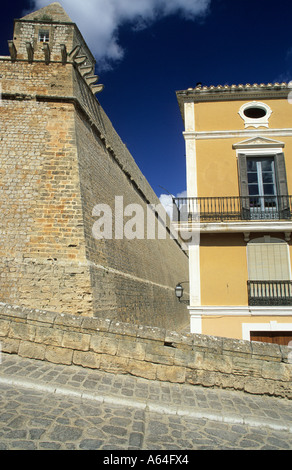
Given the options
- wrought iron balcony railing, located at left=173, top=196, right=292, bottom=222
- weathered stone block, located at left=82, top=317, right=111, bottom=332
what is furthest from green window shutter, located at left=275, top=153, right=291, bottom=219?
weathered stone block, located at left=82, top=317, right=111, bottom=332

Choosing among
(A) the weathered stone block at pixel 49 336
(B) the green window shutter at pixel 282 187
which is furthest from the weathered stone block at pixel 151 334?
(B) the green window shutter at pixel 282 187

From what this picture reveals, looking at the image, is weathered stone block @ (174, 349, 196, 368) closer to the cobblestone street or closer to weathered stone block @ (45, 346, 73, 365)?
the cobblestone street

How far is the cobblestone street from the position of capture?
9.79ft

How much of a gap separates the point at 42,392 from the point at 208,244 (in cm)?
594

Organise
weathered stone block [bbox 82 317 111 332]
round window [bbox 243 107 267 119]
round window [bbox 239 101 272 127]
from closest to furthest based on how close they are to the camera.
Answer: weathered stone block [bbox 82 317 111 332], round window [bbox 239 101 272 127], round window [bbox 243 107 267 119]

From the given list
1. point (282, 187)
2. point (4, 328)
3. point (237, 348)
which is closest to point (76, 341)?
point (4, 328)

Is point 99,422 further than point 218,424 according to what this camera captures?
No

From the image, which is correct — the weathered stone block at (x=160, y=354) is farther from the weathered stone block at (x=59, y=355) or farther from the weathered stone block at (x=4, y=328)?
the weathered stone block at (x=4, y=328)

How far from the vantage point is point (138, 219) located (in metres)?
16.9

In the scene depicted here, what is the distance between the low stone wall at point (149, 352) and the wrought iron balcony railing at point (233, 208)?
4450 millimetres

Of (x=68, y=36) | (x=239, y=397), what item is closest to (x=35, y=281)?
(x=239, y=397)

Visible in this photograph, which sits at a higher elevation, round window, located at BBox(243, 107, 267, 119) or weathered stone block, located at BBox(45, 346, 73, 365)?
round window, located at BBox(243, 107, 267, 119)

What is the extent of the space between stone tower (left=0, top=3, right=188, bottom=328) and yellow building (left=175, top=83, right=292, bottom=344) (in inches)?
112
